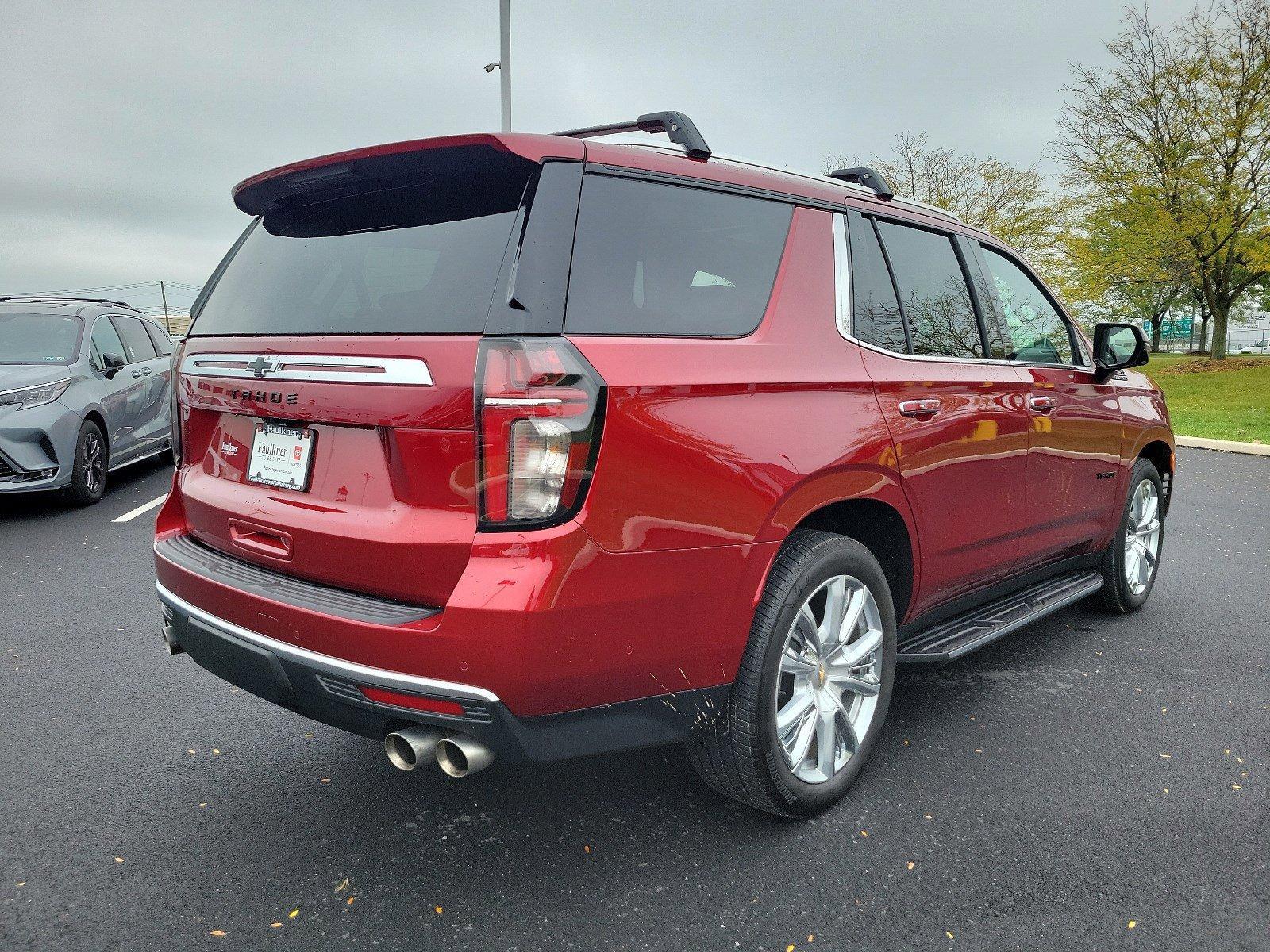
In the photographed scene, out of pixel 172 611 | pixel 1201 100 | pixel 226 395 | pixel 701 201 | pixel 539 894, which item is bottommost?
pixel 539 894

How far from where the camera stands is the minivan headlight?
313 inches

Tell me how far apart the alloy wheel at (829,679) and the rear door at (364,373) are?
1112 mm

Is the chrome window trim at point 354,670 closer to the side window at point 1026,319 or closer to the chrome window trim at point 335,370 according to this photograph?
the chrome window trim at point 335,370

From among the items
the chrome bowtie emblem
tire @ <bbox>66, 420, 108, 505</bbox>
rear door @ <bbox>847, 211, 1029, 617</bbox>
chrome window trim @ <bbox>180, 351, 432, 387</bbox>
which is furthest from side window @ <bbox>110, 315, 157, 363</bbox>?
rear door @ <bbox>847, 211, 1029, 617</bbox>

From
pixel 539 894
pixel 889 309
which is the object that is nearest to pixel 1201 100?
pixel 889 309

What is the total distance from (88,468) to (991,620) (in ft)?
25.5

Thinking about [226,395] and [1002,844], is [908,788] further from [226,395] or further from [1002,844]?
[226,395]

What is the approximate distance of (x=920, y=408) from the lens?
10.6 ft

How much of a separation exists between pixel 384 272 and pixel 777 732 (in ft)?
5.42

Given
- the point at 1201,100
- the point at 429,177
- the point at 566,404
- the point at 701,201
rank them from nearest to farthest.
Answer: the point at 566,404, the point at 429,177, the point at 701,201, the point at 1201,100

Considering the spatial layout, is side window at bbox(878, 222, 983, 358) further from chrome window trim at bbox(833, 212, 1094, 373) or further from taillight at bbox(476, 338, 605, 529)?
taillight at bbox(476, 338, 605, 529)

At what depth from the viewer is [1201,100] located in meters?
27.5

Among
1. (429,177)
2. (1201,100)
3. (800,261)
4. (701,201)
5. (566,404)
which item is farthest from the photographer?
(1201,100)

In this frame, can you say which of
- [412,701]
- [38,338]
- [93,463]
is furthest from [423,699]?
[38,338]
